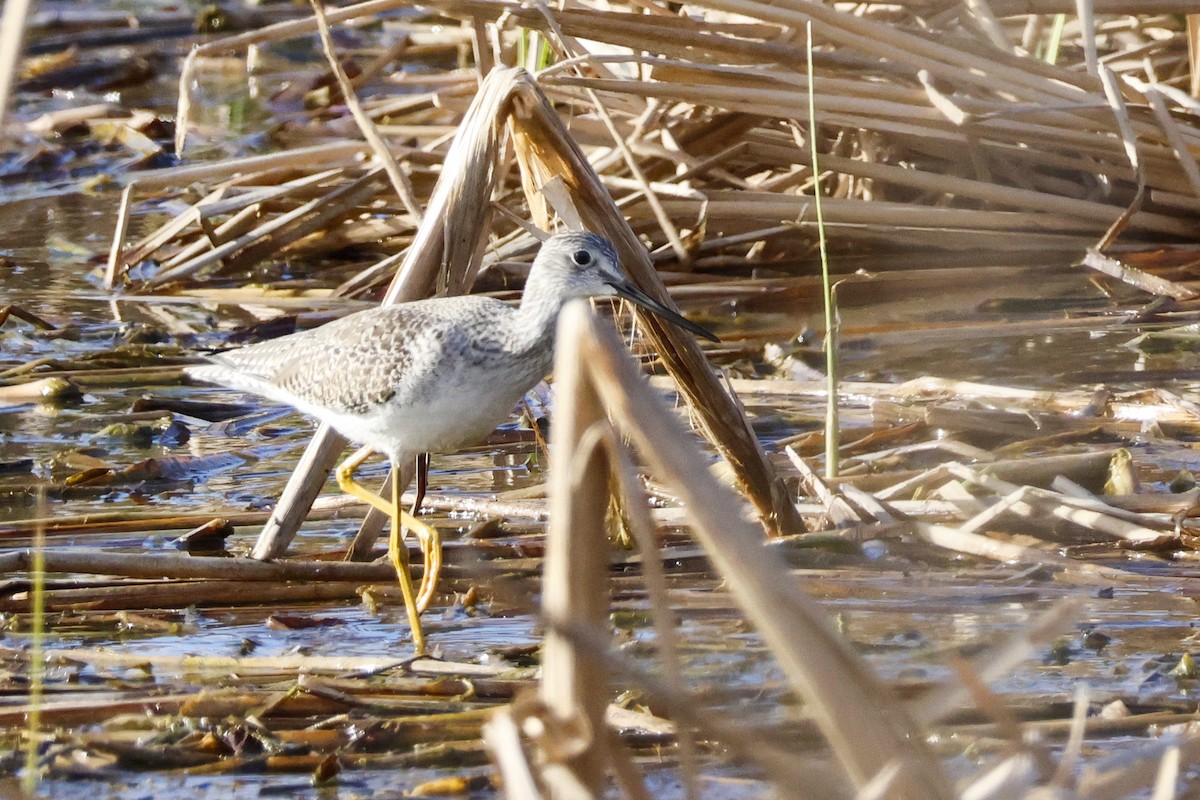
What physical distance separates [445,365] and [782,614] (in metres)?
3.04

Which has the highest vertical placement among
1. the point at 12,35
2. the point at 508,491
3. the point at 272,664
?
A: the point at 508,491

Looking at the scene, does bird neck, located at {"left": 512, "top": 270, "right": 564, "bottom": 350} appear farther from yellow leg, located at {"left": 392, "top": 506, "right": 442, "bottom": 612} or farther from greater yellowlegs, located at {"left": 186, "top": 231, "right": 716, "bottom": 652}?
yellow leg, located at {"left": 392, "top": 506, "right": 442, "bottom": 612}

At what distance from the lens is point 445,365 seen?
199 inches

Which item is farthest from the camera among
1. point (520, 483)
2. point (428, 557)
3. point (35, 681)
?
point (520, 483)

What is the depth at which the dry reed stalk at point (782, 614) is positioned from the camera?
2.17 meters

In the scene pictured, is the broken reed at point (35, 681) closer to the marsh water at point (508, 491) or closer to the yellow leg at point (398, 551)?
the marsh water at point (508, 491)

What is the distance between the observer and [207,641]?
16.3 ft

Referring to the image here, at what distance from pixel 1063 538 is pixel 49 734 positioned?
3543 millimetres

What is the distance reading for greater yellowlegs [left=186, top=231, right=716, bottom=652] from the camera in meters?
5.05

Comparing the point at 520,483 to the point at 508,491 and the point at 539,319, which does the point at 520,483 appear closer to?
the point at 508,491

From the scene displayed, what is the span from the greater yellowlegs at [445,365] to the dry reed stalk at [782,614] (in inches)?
109

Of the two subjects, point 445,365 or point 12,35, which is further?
point 445,365

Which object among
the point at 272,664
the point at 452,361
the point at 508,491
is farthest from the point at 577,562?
the point at 508,491

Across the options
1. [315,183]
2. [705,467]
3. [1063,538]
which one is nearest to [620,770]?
[705,467]
